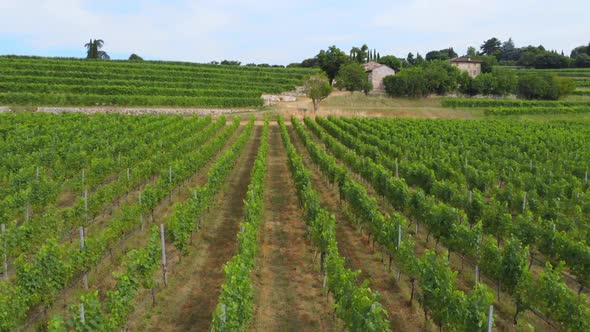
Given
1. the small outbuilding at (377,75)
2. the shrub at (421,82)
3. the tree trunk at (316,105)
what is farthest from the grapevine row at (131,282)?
the small outbuilding at (377,75)

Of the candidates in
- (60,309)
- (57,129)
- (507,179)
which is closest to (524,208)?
(507,179)

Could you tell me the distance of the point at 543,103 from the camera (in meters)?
72.9

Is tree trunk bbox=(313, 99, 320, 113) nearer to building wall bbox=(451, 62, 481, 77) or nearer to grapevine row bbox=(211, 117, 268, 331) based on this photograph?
grapevine row bbox=(211, 117, 268, 331)

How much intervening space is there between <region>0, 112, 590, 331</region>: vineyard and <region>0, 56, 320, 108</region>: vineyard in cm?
3522

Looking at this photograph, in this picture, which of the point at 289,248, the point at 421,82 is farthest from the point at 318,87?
the point at 289,248

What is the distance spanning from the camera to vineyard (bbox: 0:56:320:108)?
61.9 m

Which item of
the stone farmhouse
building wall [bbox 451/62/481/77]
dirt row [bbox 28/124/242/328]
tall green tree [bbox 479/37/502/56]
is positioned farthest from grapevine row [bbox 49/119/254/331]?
tall green tree [bbox 479/37/502/56]

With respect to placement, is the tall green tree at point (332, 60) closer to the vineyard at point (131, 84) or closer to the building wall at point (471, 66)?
the vineyard at point (131, 84)

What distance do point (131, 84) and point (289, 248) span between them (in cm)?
6235

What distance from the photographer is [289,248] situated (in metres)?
15.9

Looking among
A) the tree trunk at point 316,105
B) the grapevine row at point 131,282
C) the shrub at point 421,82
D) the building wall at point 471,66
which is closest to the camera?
the grapevine row at point 131,282

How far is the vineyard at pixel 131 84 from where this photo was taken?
6188 centimetres

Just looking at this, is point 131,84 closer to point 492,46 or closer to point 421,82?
point 421,82

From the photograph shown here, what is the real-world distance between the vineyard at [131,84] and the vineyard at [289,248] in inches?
1387
